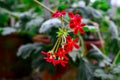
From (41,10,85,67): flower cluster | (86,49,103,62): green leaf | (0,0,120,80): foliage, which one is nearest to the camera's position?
(41,10,85,67): flower cluster

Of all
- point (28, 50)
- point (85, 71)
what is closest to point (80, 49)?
point (85, 71)

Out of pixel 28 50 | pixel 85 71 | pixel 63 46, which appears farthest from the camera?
pixel 28 50

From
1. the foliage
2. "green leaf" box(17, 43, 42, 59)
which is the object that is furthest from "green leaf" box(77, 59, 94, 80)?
"green leaf" box(17, 43, 42, 59)

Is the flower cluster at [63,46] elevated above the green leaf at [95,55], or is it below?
above

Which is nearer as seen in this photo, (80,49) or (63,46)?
(63,46)

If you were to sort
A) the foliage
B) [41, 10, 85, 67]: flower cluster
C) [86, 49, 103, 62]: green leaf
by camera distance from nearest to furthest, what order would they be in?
[41, 10, 85, 67]: flower cluster → the foliage → [86, 49, 103, 62]: green leaf

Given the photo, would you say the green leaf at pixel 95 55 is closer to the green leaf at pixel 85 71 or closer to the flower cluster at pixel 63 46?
the green leaf at pixel 85 71

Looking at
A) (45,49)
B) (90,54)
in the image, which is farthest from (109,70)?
(45,49)

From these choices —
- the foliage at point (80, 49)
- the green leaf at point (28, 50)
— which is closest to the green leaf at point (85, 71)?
the foliage at point (80, 49)

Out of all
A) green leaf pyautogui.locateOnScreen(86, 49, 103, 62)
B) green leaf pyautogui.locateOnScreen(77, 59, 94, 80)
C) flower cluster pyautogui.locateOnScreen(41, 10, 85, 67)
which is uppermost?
flower cluster pyautogui.locateOnScreen(41, 10, 85, 67)

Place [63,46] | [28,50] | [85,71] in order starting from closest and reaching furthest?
[63,46], [85,71], [28,50]

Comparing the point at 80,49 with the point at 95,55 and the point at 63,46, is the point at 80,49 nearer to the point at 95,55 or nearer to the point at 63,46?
the point at 95,55

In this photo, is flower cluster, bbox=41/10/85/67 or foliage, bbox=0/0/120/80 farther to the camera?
foliage, bbox=0/0/120/80

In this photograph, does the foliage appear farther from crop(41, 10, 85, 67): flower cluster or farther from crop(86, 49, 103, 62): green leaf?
crop(41, 10, 85, 67): flower cluster
